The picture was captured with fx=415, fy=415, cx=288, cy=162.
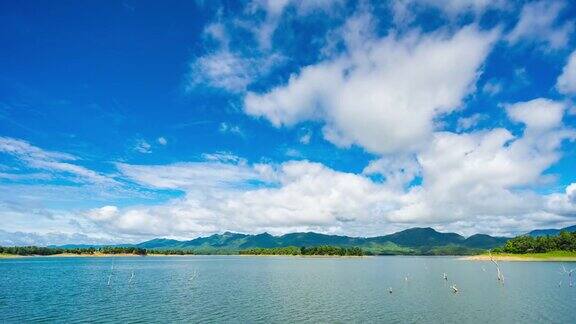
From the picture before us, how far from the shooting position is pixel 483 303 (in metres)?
84.9

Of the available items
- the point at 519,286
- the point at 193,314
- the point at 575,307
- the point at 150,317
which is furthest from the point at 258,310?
the point at 519,286

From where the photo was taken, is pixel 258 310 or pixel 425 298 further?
pixel 425 298

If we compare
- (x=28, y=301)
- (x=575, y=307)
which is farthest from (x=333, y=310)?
(x=28, y=301)

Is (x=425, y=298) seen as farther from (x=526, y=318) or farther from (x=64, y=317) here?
(x=64, y=317)

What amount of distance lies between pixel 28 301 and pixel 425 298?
279 ft

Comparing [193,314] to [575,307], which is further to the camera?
[575,307]

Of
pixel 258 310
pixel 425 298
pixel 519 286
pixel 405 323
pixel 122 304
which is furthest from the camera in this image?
pixel 519 286

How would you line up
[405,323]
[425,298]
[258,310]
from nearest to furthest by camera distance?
[405,323] < [258,310] < [425,298]

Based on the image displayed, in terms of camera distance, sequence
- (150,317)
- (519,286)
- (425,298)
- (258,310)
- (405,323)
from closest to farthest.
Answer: (405,323)
(150,317)
(258,310)
(425,298)
(519,286)

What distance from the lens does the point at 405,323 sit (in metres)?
63.5

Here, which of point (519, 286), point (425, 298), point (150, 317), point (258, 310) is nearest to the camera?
point (150, 317)

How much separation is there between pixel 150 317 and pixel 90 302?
80.2ft

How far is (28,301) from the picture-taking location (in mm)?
85125

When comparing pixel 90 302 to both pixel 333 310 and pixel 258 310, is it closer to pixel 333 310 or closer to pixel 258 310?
pixel 258 310
